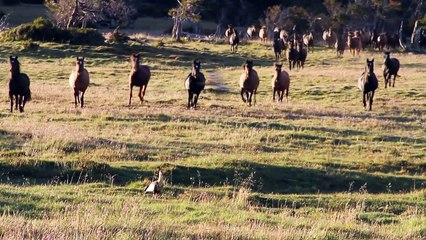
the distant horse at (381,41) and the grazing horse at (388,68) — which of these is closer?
the grazing horse at (388,68)

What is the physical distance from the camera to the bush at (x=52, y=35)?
50062 mm

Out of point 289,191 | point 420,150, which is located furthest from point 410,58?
point 289,191

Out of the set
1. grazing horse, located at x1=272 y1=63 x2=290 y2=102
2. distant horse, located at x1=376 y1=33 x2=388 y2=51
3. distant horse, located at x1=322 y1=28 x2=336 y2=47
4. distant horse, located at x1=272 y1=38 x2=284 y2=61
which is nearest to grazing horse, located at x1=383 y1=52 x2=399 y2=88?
grazing horse, located at x1=272 y1=63 x2=290 y2=102

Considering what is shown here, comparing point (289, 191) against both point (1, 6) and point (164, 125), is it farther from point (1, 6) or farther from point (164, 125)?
point (1, 6)

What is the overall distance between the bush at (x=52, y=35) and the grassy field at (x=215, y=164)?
15.7 metres

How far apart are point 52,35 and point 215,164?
3581cm

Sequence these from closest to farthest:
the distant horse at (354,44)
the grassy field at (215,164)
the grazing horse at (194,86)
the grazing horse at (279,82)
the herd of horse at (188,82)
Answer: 1. the grassy field at (215,164)
2. the herd of horse at (188,82)
3. the grazing horse at (194,86)
4. the grazing horse at (279,82)
5. the distant horse at (354,44)

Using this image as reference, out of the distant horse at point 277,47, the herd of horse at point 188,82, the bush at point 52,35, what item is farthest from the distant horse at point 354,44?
the herd of horse at point 188,82

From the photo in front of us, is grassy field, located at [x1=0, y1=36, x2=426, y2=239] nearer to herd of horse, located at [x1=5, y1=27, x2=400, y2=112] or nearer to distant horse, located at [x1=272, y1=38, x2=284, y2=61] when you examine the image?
herd of horse, located at [x1=5, y1=27, x2=400, y2=112]

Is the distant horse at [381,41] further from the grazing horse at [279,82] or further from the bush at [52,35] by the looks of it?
the grazing horse at [279,82]

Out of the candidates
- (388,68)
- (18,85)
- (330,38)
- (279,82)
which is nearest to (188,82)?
(279,82)

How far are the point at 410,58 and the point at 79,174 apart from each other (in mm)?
39544

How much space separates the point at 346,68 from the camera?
43.7 m

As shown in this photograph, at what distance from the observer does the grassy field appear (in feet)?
35.1
